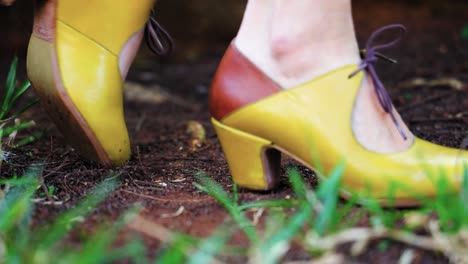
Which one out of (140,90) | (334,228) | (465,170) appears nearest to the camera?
(334,228)

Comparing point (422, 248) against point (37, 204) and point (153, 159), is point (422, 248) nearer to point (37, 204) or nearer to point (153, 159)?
point (37, 204)

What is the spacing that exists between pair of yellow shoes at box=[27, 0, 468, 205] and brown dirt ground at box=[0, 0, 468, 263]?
80 mm

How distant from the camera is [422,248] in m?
0.96

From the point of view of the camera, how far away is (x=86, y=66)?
1.44m

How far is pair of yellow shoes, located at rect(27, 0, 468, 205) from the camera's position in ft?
3.80

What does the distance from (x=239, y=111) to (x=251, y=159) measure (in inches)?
3.7

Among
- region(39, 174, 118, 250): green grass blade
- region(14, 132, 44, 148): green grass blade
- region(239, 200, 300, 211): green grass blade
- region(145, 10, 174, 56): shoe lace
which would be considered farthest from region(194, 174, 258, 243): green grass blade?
region(14, 132, 44, 148): green grass blade

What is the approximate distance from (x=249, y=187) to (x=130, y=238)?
348 mm

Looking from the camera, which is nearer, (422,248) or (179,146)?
(422,248)

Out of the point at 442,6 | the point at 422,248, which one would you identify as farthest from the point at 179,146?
the point at 442,6

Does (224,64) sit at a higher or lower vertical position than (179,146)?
higher

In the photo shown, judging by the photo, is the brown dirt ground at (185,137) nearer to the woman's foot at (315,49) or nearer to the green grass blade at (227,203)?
the green grass blade at (227,203)

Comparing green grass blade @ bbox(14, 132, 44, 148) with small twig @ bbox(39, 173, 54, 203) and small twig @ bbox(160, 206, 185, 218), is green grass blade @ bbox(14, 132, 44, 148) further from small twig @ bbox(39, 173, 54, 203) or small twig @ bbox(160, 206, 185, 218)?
small twig @ bbox(160, 206, 185, 218)

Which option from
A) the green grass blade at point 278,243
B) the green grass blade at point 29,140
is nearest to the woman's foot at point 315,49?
the green grass blade at point 278,243
